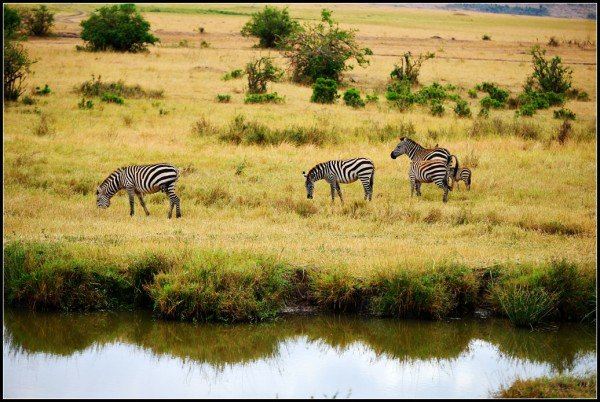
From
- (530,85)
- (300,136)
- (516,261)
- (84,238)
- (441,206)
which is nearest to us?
(516,261)

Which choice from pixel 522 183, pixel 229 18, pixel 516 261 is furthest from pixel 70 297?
pixel 229 18

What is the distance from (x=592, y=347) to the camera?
10.9m

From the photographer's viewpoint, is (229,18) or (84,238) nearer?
(84,238)

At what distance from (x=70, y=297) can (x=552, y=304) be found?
288 inches

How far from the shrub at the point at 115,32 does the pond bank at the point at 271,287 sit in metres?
37.4

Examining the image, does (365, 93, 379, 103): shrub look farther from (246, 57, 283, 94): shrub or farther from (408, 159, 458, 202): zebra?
(408, 159, 458, 202): zebra

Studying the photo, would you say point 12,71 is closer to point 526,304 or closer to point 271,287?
point 271,287

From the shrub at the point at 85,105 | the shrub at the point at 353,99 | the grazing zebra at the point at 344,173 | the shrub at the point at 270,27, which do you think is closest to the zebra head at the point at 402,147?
the grazing zebra at the point at 344,173

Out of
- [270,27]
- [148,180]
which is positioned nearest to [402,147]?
[148,180]

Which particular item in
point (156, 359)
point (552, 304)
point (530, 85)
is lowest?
point (156, 359)

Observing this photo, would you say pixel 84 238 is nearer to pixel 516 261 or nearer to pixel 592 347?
pixel 516 261

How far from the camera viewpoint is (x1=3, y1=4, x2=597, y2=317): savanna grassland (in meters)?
12.3

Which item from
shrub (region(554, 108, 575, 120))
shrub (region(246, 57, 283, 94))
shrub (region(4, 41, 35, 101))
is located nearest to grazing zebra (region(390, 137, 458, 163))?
shrub (region(554, 108, 575, 120))

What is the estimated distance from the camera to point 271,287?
462 inches
